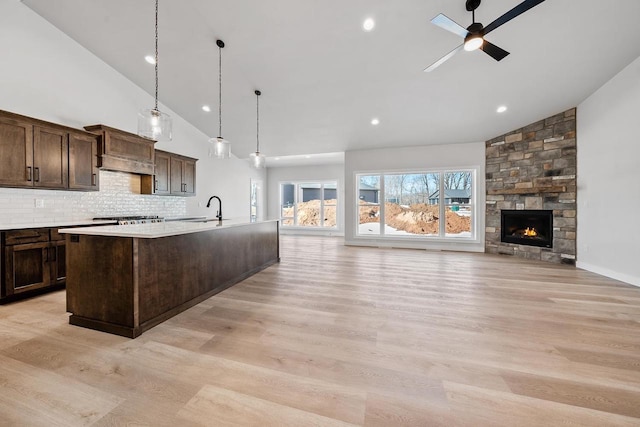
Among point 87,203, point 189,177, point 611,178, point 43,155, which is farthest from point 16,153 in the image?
point 611,178

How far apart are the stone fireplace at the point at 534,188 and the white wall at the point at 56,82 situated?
24.6 ft

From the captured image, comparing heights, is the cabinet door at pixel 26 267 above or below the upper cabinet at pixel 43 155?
below

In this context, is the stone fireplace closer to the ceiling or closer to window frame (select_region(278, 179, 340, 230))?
the ceiling

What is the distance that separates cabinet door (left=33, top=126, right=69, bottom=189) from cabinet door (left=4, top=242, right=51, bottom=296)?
886mm

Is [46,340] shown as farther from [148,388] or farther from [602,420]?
[602,420]

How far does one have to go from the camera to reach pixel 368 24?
322 cm

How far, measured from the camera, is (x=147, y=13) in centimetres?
354

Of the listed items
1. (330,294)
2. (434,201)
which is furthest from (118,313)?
(434,201)

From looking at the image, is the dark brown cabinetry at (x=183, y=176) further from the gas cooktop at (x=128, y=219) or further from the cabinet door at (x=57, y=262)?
the cabinet door at (x=57, y=262)

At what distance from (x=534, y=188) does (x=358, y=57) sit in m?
4.37

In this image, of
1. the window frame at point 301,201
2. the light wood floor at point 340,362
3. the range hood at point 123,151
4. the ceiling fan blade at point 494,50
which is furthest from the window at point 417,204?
the range hood at point 123,151

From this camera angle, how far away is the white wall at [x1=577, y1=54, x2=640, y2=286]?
3.55m

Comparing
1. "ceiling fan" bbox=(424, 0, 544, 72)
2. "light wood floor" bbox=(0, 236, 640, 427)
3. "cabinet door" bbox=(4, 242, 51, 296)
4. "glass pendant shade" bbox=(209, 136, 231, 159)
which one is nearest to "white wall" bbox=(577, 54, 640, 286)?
"light wood floor" bbox=(0, 236, 640, 427)

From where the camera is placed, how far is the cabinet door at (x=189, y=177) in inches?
228
